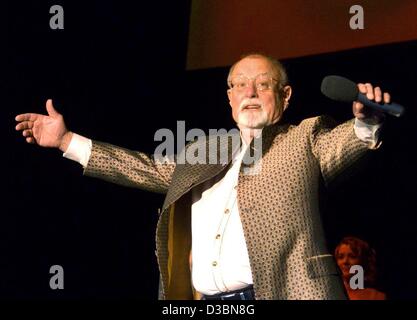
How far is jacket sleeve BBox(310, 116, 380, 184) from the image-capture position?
2291 millimetres

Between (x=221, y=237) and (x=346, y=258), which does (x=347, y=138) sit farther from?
(x=346, y=258)

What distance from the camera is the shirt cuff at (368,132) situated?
2.24 m

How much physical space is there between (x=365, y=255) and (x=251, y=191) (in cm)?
124

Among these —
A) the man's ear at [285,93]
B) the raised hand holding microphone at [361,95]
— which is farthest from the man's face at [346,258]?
the raised hand holding microphone at [361,95]

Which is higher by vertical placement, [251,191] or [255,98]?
[255,98]

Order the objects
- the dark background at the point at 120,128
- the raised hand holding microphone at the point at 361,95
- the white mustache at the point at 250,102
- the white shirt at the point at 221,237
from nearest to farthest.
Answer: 1. the raised hand holding microphone at the point at 361,95
2. the white shirt at the point at 221,237
3. the white mustache at the point at 250,102
4. the dark background at the point at 120,128

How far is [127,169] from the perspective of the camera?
2676mm

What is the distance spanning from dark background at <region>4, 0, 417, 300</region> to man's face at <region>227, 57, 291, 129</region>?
809 mm

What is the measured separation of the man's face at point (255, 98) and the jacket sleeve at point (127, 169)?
0.94 feet

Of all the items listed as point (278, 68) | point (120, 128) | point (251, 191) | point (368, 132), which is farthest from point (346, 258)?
point (368, 132)

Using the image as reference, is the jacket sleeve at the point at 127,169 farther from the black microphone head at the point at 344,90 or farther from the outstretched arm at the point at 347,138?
the black microphone head at the point at 344,90

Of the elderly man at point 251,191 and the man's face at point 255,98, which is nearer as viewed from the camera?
the elderly man at point 251,191

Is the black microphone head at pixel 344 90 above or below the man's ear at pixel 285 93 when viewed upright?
below
